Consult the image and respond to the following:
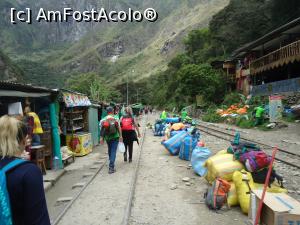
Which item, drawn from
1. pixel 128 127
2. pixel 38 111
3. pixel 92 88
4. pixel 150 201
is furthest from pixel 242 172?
pixel 92 88

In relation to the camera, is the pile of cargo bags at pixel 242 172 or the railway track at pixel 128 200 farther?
the pile of cargo bags at pixel 242 172

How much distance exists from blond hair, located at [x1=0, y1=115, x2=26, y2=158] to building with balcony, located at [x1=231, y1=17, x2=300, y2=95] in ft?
85.0

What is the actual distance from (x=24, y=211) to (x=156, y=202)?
4888mm

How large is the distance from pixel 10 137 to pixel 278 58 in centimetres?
3207

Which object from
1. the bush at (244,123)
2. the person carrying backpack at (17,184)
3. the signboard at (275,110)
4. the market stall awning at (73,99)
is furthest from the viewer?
the bush at (244,123)

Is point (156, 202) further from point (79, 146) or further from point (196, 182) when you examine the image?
point (79, 146)

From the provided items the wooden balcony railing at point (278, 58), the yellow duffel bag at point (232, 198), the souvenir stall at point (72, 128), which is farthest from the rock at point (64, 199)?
the wooden balcony railing at point (278, 58)

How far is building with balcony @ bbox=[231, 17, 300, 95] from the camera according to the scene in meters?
27.4

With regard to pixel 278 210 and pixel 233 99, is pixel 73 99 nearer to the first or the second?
pixel 278 210

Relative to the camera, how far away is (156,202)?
273 inches

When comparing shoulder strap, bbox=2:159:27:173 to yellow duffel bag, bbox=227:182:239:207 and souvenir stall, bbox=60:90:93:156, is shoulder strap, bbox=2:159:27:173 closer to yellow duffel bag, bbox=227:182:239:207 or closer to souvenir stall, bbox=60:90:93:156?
yellow duffel bag, bbox=227:182:239:207

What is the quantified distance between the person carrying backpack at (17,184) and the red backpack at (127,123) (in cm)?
821

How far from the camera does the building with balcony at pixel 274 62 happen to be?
27.4 meters

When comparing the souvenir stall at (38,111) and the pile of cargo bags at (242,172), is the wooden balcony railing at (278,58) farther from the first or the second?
the pile of cargo bags at (242,172)
